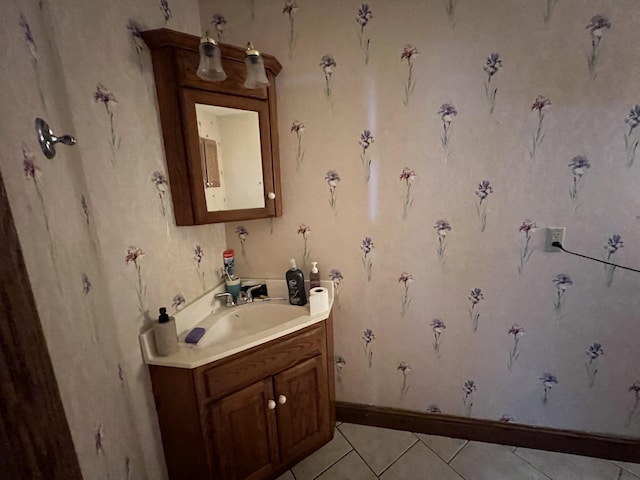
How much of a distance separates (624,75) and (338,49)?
117cm

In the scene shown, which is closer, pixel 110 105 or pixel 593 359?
pixel 110 105

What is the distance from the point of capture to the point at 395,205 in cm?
150

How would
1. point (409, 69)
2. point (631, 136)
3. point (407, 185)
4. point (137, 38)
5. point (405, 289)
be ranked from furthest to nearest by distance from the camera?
1. point (405, 289)
2. point (407, 185)
3. point (409, 69)
4. point (631, 136)
5. point (137, 38)

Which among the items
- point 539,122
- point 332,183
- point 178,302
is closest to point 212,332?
point 178,302

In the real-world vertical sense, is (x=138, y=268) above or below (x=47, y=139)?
below

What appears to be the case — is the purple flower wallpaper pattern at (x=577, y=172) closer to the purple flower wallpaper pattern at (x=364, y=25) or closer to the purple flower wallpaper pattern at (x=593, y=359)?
the purple flower wallpaper pattern at (x=593, y=359)

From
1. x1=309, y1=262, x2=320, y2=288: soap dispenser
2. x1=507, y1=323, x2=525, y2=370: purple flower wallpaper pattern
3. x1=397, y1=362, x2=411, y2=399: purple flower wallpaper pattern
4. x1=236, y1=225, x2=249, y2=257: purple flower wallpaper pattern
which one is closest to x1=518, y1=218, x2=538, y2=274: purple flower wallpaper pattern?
x1=507, y1=323, x2=525, y2=370: purple flower wallpaper pattern

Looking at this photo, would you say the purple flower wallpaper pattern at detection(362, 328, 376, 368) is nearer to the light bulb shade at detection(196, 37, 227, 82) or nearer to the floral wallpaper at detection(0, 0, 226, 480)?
the floral wallpaper at detection(0, 0, 226, 480)

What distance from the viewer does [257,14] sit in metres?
1.43

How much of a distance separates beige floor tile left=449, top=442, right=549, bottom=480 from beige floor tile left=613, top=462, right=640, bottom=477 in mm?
405

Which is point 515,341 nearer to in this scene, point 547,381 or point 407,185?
point 547,381

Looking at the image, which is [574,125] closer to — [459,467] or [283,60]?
[283,60]

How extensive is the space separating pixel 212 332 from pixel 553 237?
1601mm

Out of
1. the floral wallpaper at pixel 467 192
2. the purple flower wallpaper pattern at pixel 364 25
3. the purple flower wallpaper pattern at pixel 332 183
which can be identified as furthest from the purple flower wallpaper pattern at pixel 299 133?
the purple flower wallpaper pattern at pixel 364 25
